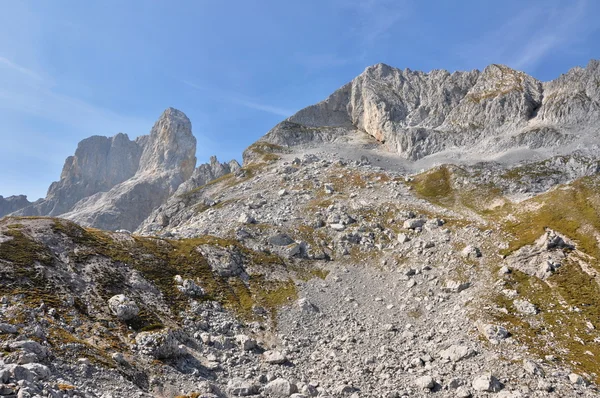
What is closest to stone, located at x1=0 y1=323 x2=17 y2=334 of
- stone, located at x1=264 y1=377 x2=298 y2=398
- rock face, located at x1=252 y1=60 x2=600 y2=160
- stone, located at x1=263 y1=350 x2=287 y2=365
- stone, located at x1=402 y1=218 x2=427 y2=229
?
stone, located at x1=264 y1=377 x2=298 y2=398

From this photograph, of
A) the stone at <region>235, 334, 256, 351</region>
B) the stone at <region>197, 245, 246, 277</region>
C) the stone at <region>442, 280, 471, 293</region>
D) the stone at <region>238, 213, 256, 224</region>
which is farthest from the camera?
the stone at <region>238, 213, 256, 224</region>

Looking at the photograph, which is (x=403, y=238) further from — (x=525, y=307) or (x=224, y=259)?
(x=224, y=259)

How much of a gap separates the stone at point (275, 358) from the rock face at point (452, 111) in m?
106

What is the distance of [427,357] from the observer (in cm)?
3450

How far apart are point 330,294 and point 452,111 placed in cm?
11615

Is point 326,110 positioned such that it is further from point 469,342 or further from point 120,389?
Result: point 120,389

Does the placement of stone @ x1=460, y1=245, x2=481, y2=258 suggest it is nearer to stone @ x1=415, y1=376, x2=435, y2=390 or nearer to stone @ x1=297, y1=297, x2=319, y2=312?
stone @ x1=297, y1=297, x2=319, y2=312

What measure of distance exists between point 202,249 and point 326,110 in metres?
141

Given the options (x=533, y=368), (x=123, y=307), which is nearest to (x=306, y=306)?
(x=123, y=307)

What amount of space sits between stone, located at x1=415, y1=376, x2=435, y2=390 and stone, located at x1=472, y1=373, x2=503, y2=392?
125 inches

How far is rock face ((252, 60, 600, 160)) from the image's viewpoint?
11538 centimetres

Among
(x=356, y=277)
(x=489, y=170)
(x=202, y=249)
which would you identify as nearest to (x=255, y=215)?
(x=202, y=249)

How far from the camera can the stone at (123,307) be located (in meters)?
35.2

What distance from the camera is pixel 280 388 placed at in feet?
98.6
